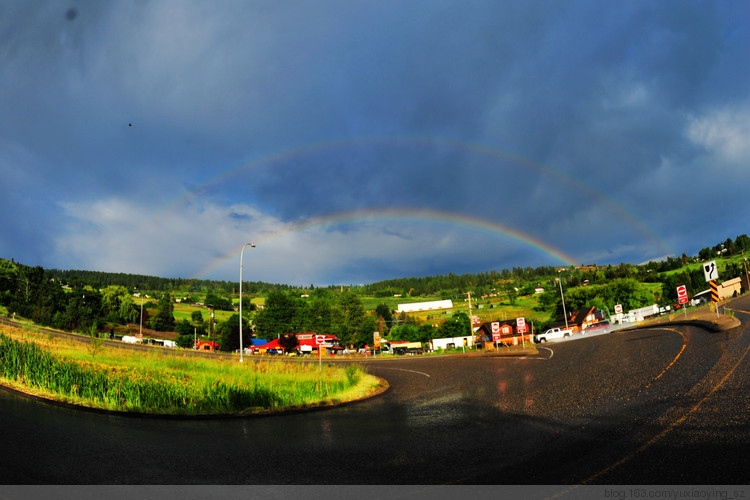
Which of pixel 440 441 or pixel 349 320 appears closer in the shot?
pixel 440 441

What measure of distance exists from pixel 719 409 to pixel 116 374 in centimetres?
1836

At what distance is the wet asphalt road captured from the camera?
6.14 metres

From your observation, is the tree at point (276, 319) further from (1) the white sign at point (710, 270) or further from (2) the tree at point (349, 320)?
(1) the white sign at point (710, 270)

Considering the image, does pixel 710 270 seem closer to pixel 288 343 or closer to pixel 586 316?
pixel 288 343

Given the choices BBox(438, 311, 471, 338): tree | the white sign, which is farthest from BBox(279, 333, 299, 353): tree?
the white sign

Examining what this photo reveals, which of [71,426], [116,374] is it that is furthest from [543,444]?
[116,374]

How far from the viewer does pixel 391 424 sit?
10438 mm

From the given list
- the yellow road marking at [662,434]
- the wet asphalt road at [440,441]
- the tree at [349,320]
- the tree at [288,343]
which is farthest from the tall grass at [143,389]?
the tree at [349,320]

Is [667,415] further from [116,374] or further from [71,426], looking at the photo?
[116,374]

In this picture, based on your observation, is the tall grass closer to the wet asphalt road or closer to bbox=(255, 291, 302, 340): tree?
the wet asphalt road

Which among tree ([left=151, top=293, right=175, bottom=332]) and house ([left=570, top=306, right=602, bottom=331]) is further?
tree ([left=151, top=293, right=175, bottom=332])

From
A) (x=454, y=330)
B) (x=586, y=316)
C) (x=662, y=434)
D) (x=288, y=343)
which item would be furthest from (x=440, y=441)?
(x=586, y=316)

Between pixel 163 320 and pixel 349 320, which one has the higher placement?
pixel 163 320

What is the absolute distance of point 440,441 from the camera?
27.7 feet
